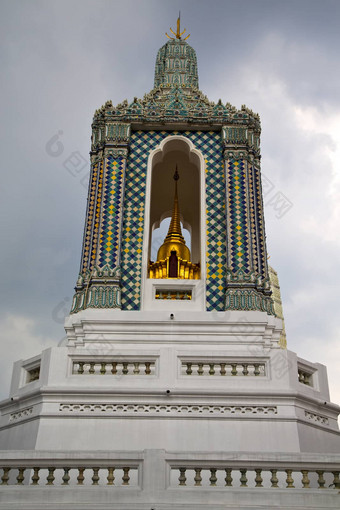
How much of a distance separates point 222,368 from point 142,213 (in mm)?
5025

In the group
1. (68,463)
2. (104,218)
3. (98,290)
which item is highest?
(104,218)

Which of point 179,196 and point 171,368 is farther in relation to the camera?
point 179,196

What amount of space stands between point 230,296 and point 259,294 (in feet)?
2.18

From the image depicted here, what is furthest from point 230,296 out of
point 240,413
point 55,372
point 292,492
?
point 292,492

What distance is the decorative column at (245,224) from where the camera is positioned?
1269 cm

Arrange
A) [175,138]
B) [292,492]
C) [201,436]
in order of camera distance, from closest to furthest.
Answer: [292,492], [201,436], [175,138]

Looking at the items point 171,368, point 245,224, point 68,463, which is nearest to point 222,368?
point 171,368

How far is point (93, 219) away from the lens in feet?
45.3

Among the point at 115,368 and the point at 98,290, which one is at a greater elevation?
the point at 98,290

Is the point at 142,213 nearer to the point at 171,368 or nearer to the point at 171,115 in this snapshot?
the point at 171,115

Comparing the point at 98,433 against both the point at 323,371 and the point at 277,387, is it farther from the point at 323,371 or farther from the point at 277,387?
the point at 323,371

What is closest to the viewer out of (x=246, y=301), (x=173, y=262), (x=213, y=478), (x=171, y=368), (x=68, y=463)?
(x=213, y=478)

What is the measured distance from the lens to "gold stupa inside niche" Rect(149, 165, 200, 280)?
14578 mm

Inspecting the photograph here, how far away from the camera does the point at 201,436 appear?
9328 millimetres
